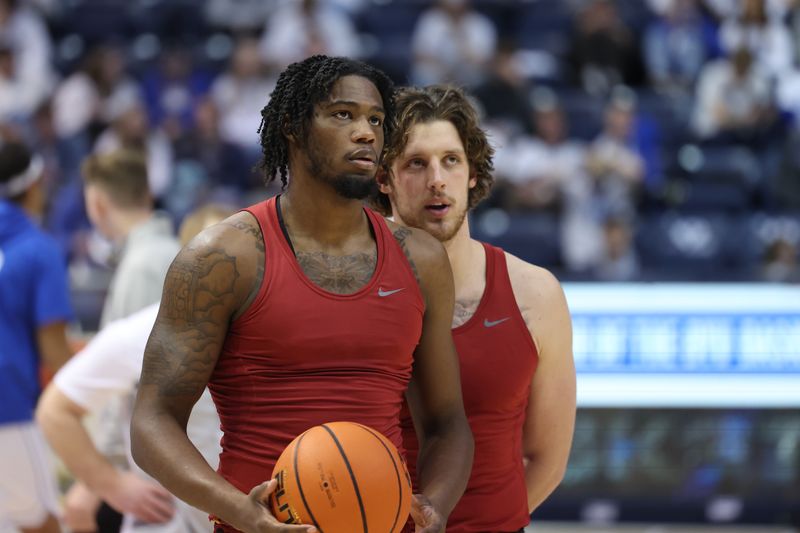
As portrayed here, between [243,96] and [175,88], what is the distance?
2.45 feet

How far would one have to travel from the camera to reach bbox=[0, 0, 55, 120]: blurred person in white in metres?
12.6

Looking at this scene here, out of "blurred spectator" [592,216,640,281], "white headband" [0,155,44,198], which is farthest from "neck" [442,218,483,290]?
"blurred spectator" [592,216,640,281]

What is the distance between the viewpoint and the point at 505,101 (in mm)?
11570

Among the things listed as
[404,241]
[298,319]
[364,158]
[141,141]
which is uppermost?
[364,158]

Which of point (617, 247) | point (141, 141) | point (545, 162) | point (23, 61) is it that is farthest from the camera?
point (23, 61)

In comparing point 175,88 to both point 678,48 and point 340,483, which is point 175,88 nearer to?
point 678,48

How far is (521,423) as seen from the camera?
3506 mm

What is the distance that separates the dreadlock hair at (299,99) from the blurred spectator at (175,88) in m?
9.33

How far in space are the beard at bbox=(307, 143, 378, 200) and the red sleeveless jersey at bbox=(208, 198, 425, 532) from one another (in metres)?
0.15

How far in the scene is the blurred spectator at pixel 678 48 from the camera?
12484 millimetres

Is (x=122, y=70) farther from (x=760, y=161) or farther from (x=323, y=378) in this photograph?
(x=323, y=378)

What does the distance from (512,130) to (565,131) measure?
0.51 m

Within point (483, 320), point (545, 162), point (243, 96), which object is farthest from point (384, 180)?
point (243, 96)

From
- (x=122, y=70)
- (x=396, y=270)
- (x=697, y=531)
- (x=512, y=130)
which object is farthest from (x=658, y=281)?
(x=122, y=70)
